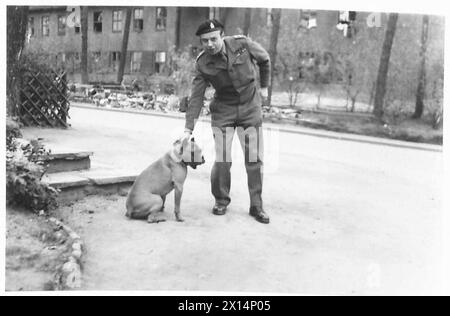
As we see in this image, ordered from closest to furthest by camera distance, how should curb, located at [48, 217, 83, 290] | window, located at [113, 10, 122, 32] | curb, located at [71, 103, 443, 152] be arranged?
curb, located at [48, 217, 83, 290], window, located at [113, 10, 122, 32], curb, located at [71, 103, 443, 152]

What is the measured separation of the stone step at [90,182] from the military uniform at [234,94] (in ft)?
3.73

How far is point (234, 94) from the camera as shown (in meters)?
4.29

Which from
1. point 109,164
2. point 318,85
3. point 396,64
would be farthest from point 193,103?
point 318,85

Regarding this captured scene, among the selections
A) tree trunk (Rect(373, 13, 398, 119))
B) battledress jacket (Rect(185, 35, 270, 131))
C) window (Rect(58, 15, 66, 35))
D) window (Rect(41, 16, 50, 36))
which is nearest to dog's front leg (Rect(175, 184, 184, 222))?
battledress jacket (Rect(185, 35, 270, 131))

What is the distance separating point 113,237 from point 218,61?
5.86 ft

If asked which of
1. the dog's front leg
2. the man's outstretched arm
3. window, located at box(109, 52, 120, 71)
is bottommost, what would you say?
the dog's front leg

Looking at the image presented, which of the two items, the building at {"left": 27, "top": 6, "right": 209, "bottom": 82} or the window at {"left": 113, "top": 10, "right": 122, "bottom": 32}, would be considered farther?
the window at {"left": 113, "top": 10, "right": 122, "bottom": 32}

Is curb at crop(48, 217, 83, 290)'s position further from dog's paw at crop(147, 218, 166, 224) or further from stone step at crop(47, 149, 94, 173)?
stone step at crop(47, 149, 94, 173)

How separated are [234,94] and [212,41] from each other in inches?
21.4

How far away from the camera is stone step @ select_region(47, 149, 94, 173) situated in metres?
4.77

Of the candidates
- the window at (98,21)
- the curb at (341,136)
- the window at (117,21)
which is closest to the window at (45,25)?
the window at (98,21)

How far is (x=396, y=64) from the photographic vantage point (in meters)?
6.91

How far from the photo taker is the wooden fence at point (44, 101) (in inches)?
245

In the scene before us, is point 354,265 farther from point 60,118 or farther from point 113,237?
point 60,118
